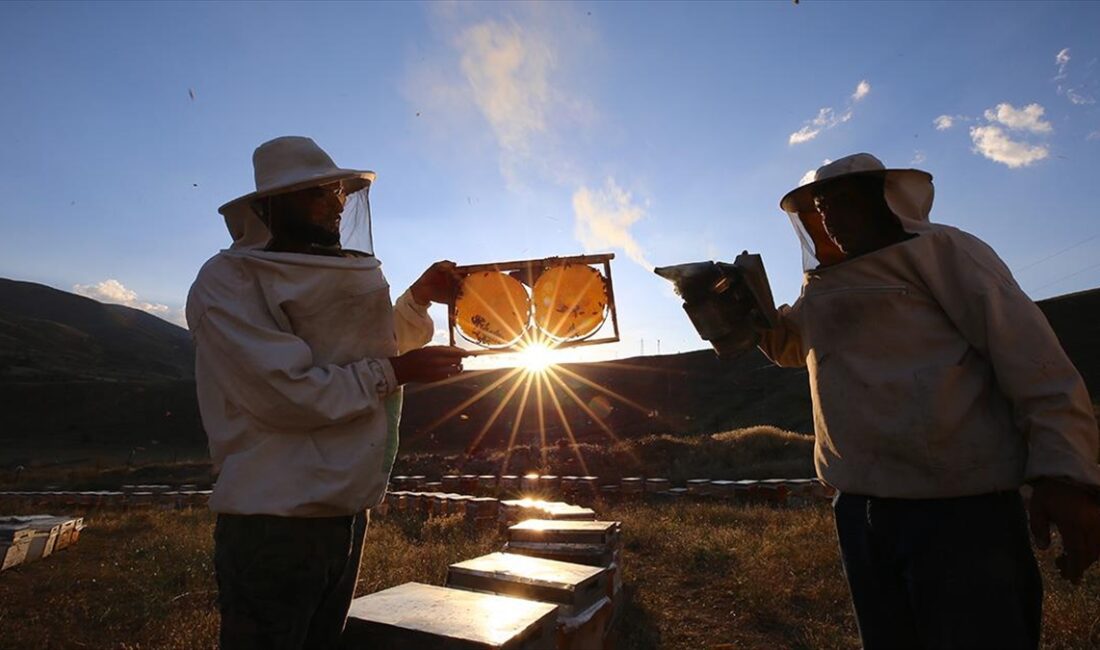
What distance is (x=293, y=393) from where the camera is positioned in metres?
1.90

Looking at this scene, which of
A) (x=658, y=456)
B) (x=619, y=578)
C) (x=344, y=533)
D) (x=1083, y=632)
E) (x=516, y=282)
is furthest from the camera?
(x=658, y=456)

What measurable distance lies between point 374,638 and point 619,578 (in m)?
3.56

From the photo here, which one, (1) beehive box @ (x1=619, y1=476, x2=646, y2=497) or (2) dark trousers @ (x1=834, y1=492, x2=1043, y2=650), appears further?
(1) beehive box @ (x1=619, y1=476, x2=646, y2=497)

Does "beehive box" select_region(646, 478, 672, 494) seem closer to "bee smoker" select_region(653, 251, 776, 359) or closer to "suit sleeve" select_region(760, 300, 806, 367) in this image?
"suit sleeve" select_region(760, 300, 806, 367)

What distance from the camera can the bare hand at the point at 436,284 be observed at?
2982 millimetres

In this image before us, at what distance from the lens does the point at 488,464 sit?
20328 mm

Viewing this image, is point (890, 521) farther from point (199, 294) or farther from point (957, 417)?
point (199, 294)

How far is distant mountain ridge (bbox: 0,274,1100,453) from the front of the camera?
106ft

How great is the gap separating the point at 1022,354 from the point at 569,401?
3651cm

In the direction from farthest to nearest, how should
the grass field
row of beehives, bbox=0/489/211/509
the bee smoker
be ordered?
row of beehives, bbox=0/489/211/509 < the grass field < the bee smoker

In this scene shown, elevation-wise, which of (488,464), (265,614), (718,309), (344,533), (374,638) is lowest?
(488,464)

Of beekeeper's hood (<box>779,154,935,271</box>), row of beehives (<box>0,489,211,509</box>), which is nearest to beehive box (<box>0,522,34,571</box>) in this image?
row of beehives (<box>0,489,211,509</box>)

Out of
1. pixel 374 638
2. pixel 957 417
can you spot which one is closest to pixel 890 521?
pixel 957 417

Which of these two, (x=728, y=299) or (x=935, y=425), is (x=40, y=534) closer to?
(x=728, y=299)
